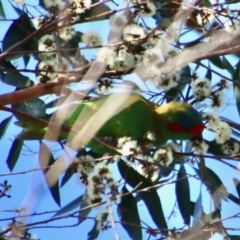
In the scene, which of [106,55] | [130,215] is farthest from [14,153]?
[106,55]

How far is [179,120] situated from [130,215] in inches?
23.8

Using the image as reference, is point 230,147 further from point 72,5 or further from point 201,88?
point 72,5

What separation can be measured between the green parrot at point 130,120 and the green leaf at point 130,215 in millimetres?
225

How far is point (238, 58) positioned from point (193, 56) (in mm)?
839

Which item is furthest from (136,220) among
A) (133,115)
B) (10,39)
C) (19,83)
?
(10,39)

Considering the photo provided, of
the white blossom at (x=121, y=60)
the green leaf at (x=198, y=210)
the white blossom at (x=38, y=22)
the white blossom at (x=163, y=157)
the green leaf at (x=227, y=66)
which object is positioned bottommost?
the green leaf at (x=198, y=210)

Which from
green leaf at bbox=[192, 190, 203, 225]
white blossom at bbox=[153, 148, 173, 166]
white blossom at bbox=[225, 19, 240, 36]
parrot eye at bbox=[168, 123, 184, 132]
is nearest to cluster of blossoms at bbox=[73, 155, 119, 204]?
white blossom at bbox=[153, 148, 173, 166]

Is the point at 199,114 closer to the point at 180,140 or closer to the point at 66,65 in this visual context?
the point at 180,140

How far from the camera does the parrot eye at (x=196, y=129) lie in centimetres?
266

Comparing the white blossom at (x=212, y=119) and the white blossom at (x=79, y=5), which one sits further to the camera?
the white blossom at (x=212, y=119)

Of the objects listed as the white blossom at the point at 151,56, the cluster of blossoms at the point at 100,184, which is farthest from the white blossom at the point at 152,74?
the cluster of blossoms at the point at 100,184

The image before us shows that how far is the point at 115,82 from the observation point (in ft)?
7.24

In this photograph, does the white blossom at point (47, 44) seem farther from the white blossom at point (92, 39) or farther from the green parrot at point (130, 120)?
the green parrot at point (130, 120)

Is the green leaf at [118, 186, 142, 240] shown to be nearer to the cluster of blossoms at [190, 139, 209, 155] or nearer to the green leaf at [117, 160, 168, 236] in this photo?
the green leaf at [117, 160, 168, 236]
